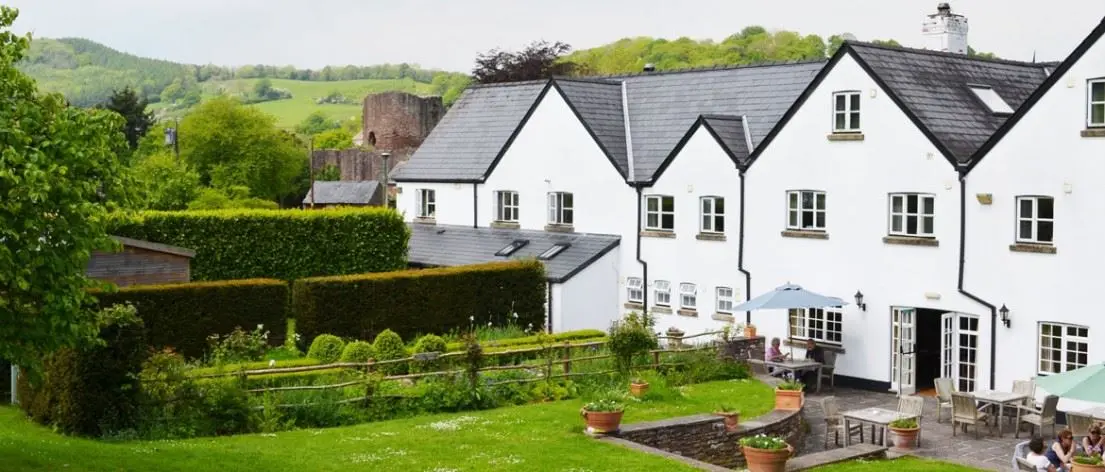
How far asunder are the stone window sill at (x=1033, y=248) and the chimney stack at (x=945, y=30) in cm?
1096

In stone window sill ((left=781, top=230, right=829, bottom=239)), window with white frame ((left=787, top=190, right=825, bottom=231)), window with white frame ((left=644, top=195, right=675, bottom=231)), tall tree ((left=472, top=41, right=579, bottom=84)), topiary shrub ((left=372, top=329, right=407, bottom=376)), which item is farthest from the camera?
tall tree ((left=472, top=41, right=579, bottom=84))

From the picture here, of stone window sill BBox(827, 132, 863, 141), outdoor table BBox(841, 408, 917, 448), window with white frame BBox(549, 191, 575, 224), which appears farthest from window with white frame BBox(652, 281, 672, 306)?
outdoor table BBox(841, 408, 917, 448)

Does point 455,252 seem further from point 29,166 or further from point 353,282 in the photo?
point 29,166

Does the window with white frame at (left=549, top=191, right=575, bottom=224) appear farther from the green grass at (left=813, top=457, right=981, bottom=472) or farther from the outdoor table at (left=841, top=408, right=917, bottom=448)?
the green grass at (left=813, top=457, right=981, bottom=472)

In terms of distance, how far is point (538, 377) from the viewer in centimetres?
2658

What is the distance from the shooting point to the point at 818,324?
3269 centimetres

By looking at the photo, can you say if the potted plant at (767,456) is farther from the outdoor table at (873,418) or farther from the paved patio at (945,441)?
the outdoor table at (873,418)

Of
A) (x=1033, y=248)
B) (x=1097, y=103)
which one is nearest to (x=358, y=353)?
(x=1033, y=248)

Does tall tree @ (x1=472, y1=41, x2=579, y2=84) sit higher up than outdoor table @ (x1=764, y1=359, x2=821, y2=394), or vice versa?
tall tree @ (x1=472, y1=41, x2=579, y2=84)

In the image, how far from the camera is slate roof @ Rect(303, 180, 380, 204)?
250 ft

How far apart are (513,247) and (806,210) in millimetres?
10810

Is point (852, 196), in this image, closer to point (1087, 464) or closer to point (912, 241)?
point (912, 241)

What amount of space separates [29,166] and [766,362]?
1989 centimetres

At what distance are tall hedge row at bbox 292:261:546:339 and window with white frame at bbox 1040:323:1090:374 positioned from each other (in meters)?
14.3
